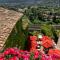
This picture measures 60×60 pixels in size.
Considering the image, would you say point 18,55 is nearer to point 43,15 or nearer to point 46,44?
point 46,44

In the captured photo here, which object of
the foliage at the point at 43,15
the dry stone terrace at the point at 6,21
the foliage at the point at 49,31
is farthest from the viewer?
the foliage at the point at 43,15

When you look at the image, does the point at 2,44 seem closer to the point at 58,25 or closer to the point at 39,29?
the point at 39,29

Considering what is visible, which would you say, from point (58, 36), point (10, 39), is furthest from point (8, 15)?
point (58, 36)

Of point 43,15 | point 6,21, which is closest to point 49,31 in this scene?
point 43,15

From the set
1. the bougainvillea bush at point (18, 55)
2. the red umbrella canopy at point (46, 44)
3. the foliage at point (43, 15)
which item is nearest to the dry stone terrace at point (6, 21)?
the red umbrella canopy at point (46, 44)

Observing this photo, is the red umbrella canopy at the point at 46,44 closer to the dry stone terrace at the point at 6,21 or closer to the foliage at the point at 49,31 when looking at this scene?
the dry stone terrace at the point at 6,21

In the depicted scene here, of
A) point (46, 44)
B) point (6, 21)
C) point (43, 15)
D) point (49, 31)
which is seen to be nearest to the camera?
point (6, 21)

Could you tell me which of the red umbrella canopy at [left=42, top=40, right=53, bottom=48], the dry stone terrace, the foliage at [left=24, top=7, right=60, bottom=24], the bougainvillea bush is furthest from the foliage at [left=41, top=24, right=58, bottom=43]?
the bougainvillea bush

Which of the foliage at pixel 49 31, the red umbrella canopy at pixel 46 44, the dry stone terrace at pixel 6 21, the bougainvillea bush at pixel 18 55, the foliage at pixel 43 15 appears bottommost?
the foliage at pixel 43 15
